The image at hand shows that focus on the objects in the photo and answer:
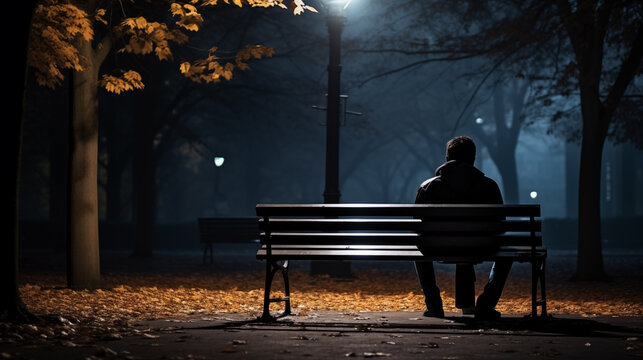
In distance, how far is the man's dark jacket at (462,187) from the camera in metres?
8.60

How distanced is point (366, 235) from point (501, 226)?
1192mm

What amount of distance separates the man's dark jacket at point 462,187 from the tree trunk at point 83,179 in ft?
17.3

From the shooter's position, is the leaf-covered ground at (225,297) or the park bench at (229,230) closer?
the leaf-covered ground at (225,297)

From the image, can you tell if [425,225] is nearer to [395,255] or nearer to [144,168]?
[395,255]

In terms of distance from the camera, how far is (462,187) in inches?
340

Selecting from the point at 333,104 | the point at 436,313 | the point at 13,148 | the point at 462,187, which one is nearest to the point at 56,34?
the point at 13,148

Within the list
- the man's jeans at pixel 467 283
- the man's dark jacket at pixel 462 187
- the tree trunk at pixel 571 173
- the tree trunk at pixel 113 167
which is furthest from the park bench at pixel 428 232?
the tree trunk at pixel 571 173

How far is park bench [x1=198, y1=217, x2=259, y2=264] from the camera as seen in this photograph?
67.6 ft

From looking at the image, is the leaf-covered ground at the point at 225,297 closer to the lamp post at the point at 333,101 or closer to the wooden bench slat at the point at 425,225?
the wooden bench slat at the point at 425,225

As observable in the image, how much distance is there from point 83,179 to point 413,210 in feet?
18.7

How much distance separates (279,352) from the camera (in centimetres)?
652

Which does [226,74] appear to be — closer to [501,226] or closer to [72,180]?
[72,180]

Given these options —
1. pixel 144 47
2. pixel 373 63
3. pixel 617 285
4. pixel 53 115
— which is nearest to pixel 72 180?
pixel 144 47

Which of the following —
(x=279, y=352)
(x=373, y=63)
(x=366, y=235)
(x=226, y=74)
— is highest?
(x=373, y=63)
